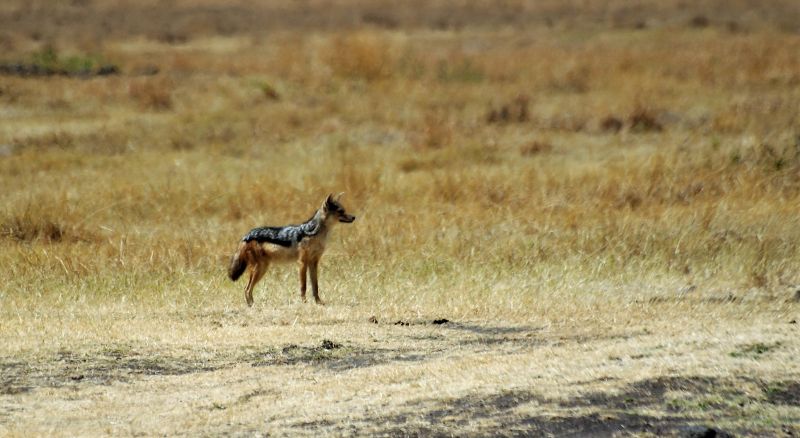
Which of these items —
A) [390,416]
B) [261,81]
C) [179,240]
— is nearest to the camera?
[390,416]

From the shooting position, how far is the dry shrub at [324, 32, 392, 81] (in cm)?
2684

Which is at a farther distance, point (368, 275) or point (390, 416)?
point (368, 275)

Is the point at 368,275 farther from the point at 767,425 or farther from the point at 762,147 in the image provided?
the point at 762,147

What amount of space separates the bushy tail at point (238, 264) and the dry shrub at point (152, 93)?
44.2 feet

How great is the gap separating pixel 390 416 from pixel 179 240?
7024 millimetres

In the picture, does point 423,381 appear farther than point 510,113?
No

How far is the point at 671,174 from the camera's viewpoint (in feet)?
52.5

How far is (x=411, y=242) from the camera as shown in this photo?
504 inches

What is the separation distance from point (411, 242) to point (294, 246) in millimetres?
2387

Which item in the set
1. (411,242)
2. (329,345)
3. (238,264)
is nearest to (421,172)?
(411,242)

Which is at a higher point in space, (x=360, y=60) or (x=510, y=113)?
(x=360, y=60)

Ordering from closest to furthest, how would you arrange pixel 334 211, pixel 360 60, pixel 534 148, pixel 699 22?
pixel 334 211, pixel 534 148, pixel 360 60, pixel 699 22

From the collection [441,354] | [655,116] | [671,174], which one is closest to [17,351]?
[441,354]

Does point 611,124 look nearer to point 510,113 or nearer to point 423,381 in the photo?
point 510,113
